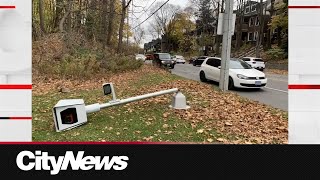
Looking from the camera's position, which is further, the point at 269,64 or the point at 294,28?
the point at 269,64

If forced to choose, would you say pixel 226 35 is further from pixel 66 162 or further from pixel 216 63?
pixel 66 162

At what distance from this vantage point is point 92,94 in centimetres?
948

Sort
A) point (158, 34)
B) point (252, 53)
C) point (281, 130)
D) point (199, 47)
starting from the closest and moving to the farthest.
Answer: point (281, 130) < point (252, 53) < point (199, 47) < point (158, 34)

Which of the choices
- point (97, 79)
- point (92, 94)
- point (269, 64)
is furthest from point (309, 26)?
point (269, 64)

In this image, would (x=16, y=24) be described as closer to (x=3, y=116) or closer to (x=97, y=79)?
(x=3, y=116)

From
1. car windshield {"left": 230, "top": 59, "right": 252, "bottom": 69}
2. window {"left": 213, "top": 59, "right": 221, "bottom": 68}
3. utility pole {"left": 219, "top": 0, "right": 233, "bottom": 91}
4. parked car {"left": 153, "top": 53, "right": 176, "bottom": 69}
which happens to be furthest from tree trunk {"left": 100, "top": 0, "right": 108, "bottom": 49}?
utility pole {"left": 219, "top": 0, "right": 233, "bottom": 91}

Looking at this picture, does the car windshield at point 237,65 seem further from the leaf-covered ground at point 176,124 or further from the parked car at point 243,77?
the leaf-covered ground at point 176,124

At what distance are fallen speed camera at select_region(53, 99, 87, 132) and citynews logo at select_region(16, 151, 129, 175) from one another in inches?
95.9

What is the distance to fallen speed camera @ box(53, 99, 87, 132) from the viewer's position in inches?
201

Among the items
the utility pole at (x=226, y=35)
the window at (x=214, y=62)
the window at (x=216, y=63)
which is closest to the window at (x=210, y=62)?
the window at (x=214, y=62)

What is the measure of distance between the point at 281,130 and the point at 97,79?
1025 centimetres

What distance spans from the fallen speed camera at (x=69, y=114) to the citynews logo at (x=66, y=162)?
8.00ft

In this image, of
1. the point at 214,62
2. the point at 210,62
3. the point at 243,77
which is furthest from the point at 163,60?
the point at 243,77

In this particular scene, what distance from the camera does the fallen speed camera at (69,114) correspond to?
5.10 metres
